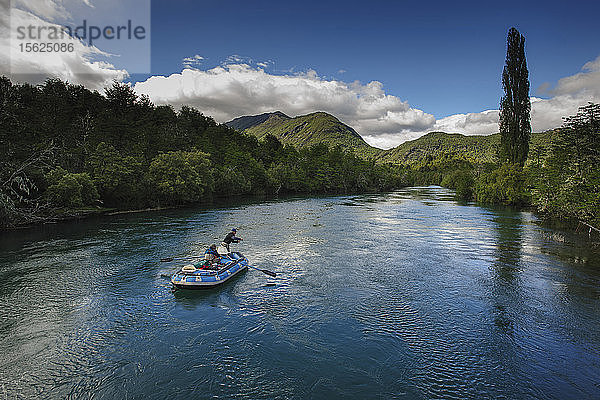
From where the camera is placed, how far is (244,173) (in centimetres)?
8200

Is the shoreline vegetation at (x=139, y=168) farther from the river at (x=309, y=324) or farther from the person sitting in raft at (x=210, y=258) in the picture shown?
the person sitting in raft at (x=210, y=258)

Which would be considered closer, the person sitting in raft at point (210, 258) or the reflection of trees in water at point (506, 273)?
the reflection of trees in water at point (506, 273)

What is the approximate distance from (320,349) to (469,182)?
239ft

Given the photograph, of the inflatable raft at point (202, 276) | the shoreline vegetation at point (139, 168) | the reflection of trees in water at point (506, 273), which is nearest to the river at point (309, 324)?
the reflection of trees in water at point (506, 273)

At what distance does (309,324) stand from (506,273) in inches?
534

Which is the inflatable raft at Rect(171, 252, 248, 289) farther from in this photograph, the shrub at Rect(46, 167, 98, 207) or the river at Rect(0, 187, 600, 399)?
the shrub at Rect(46, 167, 98, 207)

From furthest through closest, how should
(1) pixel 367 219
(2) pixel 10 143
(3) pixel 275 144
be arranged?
(3) pixel 275 144
(1) pixel 367 219
(2) pixel 10 143

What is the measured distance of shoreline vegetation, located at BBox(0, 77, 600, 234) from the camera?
95.6ft

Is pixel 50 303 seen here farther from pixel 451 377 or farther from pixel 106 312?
pixel 451 377

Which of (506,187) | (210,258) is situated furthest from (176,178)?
(506,187)

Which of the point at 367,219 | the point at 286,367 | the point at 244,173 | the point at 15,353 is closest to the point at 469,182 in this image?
the point at 367,219

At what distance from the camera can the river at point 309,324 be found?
9.42 m

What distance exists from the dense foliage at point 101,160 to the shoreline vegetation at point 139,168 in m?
0.17

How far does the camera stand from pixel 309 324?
13.0 meters
